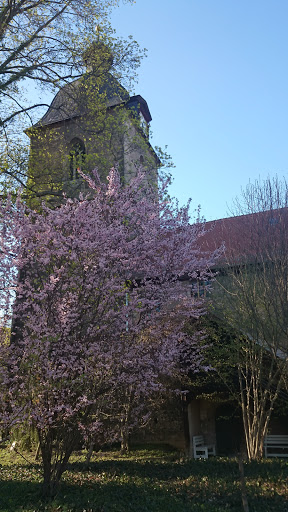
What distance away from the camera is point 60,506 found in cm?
576

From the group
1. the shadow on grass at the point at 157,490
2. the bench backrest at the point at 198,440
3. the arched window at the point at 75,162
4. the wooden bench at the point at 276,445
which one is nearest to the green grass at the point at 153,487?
the shadow on grass at the point at 157,490

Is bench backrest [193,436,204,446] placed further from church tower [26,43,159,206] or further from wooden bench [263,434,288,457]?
church tower [26,43,159,206]

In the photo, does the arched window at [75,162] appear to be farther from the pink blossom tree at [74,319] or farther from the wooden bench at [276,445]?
the wooden bench at [276,445]

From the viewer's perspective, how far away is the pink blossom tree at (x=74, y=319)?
608 centimetres

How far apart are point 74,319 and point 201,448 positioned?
1024cm

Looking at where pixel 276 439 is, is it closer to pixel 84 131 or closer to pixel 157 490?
pixel 157 490

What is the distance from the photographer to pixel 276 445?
14.6 m

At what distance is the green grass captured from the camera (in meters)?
6.01

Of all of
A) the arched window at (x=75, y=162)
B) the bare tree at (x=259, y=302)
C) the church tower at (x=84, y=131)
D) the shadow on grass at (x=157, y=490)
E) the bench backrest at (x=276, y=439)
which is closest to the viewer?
the shadow on grass at (x=157, y=490)

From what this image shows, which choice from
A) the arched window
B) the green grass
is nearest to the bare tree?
the green grass

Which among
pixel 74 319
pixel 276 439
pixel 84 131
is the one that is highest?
pixel 84 131

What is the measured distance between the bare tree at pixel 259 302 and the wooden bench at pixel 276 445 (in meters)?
3.09

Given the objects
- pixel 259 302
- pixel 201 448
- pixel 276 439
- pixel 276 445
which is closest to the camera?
pixel 259 302

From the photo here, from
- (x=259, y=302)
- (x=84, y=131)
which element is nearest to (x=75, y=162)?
(x=84, y=131)
